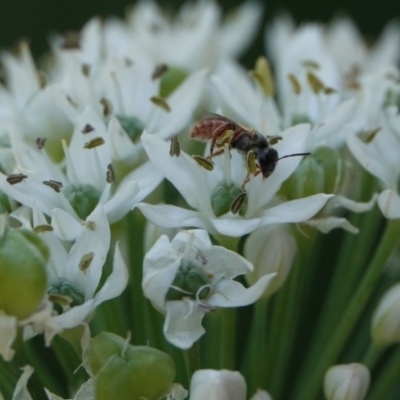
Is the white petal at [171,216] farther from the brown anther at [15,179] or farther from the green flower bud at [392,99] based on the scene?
the green flower bud at [392,99]

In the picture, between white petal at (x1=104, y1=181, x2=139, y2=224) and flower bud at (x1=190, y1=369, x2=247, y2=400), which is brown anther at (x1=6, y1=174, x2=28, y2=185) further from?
flower bud at (x1=190, y1=369, x2=247, y2=400)

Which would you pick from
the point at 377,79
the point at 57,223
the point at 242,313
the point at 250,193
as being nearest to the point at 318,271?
the point at 242,313

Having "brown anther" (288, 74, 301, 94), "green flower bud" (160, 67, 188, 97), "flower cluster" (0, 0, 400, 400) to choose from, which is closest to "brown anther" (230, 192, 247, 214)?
"flower cluster" (0, 0, 400, 400)

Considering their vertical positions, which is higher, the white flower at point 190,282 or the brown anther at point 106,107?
the brown anther at point 106,107

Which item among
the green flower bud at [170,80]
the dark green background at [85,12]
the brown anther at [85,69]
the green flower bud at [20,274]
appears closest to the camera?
the green flower bud at [20,274]

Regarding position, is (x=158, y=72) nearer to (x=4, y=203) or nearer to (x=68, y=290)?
(x=4, y=203)

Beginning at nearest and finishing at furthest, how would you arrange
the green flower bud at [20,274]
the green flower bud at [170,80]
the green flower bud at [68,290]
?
the green flower bud at [20,274]
the green flower bud at [68,290]
the green flower bud at [170,80]

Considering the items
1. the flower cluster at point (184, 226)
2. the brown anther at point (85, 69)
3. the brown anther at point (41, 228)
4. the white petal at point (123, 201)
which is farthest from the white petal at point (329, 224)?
the brown anther at point (85, 69)

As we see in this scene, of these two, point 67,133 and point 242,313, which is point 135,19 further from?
point 242,313
